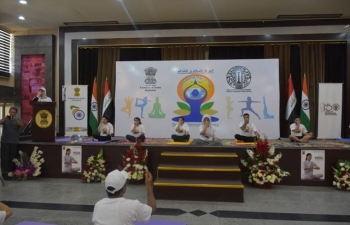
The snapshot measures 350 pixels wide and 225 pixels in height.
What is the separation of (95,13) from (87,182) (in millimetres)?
4785

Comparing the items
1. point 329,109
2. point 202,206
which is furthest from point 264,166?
point 329,109

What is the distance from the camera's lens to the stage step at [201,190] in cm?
425

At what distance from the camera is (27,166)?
219 inches

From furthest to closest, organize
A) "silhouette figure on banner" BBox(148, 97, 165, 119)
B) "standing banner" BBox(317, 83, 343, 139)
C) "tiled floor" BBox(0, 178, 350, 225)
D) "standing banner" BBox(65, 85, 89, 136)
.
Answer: "standing banner" BBox(65, 85, 89, 136)
"silhouette figure on banner" BBox(148, 97, 165, 119)
"standing banner" BBox(317, 83, 343, 139)
"tiled floor" BBox(0, 178, 350, 225)

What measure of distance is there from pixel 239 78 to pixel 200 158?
3.65 m

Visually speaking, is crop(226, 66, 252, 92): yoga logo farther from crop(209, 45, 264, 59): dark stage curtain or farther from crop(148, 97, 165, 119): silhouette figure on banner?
crop(148, 97, 165, 119): silhouette figure on banner

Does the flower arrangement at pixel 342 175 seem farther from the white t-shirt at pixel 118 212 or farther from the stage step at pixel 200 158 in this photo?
the white t-shirt at pixel 118 212

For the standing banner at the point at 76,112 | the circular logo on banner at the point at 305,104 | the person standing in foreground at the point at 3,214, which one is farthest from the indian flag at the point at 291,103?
the person standing in foreground at the point at 3,214

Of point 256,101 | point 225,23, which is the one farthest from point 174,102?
point 225,23

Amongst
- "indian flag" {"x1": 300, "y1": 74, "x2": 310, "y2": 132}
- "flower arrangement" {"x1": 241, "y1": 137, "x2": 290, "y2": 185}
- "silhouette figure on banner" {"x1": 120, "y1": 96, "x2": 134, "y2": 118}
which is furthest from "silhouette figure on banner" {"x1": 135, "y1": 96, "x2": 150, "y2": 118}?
"indian flag" {"x1": 300, "y1": 74, "x2": 310, "y2": 132}

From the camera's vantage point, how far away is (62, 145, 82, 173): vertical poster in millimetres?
5598

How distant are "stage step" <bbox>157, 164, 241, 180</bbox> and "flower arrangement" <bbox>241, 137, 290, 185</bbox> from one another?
0.51m

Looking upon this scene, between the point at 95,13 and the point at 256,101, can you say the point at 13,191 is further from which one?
the point at 256,101

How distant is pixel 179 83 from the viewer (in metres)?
8.12
